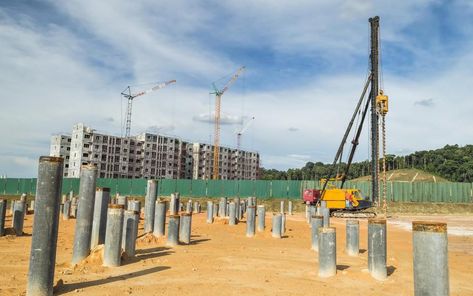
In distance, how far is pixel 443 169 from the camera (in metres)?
123

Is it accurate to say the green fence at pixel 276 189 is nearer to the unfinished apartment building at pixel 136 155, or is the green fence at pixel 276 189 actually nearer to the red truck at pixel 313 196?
the red truck at pixel 313 196

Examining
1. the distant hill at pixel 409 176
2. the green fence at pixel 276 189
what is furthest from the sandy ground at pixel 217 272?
the distant hill at pixel 409 176

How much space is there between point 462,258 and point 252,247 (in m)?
6.96

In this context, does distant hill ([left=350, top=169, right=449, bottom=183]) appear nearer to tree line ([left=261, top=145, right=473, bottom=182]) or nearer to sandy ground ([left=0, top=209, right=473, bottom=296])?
tree line ([left=261, top=145, right=473, bottom=182])

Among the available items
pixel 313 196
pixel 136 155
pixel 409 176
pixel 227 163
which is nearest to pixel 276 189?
pixel 313 196

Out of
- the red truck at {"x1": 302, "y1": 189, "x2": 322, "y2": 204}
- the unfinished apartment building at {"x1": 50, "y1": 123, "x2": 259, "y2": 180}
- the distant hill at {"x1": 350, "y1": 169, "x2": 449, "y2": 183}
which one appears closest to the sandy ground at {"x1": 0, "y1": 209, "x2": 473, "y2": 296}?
the red truck at {"x1": 302, "y1": 189, "x2": 322, "y2": 204}

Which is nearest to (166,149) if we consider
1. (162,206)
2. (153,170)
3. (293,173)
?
(153,170)

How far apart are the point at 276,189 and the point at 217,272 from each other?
3952 cm

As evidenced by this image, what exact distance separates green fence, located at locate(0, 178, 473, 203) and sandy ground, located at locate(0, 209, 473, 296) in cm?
3275

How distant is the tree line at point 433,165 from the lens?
11506 centimetres

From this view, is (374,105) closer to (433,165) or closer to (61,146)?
(61,146)

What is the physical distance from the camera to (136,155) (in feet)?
367

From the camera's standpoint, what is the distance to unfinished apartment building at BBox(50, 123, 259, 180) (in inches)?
3974

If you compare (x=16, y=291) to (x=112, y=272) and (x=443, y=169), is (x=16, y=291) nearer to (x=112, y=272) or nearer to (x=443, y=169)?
(x=112, y=272)
